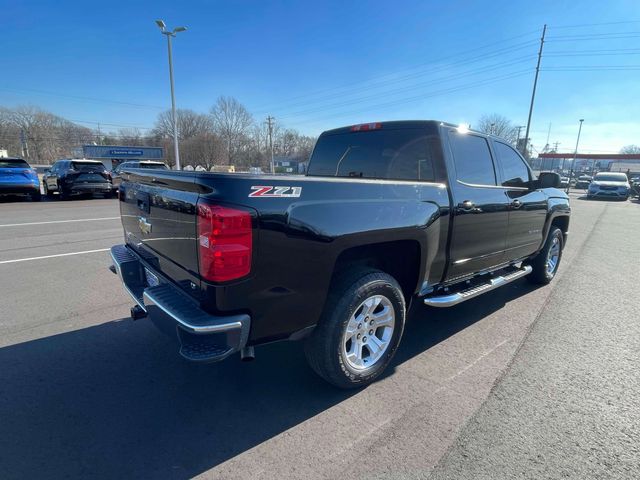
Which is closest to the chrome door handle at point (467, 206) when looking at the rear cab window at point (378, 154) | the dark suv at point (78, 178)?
the rear cab window at point (378, 154)

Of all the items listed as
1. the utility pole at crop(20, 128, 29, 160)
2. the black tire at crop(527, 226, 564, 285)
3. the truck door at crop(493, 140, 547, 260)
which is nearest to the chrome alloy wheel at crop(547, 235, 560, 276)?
the black tire at crop(527, 226, 564, 285)

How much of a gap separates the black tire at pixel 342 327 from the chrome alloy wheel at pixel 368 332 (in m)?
0.02

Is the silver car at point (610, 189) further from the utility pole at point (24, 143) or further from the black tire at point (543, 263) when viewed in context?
the utility pole at point (24, 143)

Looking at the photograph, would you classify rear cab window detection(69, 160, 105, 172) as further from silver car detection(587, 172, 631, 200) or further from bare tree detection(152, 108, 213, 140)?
bare tree detection(152, 108, 213, 140)

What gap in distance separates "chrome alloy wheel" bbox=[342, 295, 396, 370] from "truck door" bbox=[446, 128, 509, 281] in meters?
0.95

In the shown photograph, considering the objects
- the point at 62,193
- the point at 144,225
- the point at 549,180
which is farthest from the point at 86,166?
the point at 549,180

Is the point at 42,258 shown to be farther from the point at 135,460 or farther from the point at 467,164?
the point at 467,164

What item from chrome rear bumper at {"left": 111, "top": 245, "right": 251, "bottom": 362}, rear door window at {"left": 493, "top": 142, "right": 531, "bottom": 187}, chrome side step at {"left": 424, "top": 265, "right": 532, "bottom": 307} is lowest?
chrome side step at {"left": 424, "top": 265, "right": 532, "bottom": 307}

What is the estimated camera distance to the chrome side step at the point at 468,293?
3225 millimetres

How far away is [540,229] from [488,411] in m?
3.36

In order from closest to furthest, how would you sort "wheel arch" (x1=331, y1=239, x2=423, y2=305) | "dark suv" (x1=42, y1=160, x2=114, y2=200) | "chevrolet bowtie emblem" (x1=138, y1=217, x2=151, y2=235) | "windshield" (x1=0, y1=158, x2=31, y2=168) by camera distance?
"wheel arch" (x1=331, y1=239, x2=423, y2=305) → "chevrolet bowtie emblem" (x1=138, y1=217, x2=151, y2=235) → "windshield" (x1=0, y1=158, x2=31, y2=168) → "dark suv" (x1=42, y1=160, x2=114, y2=200)

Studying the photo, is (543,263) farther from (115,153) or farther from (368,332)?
(115,153)

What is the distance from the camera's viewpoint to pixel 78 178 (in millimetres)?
15320

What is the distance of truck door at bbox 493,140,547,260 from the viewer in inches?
167
